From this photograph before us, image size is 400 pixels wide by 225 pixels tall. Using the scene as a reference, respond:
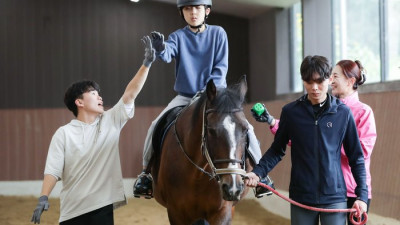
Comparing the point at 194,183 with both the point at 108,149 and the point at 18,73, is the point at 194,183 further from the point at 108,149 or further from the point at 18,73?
the point at 18,73

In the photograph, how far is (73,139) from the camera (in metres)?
2.89

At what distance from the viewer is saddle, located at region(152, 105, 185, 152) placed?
3492 millimetres

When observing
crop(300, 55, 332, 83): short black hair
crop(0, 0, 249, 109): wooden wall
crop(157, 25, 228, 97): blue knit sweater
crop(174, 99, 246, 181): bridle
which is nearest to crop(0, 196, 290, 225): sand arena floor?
crop(0, 0, 249, 109): wooden wall

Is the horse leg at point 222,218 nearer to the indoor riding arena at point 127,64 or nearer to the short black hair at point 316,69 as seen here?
the short black hair at point 316,69

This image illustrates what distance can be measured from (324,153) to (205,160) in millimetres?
720

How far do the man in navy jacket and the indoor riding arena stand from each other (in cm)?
392

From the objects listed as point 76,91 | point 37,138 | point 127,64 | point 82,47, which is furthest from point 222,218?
point 82,47

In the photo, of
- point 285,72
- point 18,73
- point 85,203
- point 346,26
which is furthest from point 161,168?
point 18,73

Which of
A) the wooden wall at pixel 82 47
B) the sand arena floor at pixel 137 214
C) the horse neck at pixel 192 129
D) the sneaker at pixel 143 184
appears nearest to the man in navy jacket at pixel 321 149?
the horse neck at pixel 192 129

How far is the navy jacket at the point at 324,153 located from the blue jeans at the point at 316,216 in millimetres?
28

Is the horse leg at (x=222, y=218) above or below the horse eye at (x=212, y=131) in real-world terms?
below

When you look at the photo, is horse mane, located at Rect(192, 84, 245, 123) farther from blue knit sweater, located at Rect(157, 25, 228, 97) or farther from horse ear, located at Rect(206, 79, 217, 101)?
blue knit sweater, located at Rect(157, 25, 228, 97)

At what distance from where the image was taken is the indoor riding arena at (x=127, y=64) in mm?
6887

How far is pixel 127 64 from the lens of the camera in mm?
10039
